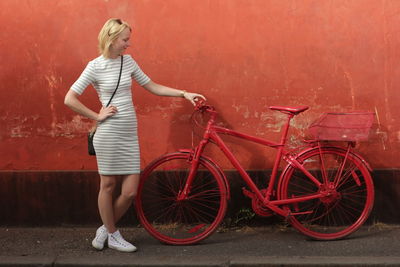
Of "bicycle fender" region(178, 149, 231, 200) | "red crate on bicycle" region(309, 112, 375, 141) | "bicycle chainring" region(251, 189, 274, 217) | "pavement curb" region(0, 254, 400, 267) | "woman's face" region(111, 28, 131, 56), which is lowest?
"pavement curb" region(0, 254, 400, 267)

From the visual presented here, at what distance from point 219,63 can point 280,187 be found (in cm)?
126

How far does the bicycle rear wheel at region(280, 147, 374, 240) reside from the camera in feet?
19.8

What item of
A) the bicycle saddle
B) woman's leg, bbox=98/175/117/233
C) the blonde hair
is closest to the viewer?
the blonde hair

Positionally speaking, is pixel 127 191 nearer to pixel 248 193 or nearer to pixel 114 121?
pixel 114 121

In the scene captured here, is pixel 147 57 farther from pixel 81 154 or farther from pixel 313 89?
pixel 313 89

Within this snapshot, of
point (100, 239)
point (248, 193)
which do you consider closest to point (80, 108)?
point (100, 239)

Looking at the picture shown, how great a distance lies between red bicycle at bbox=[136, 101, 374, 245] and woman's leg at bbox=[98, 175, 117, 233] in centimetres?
27

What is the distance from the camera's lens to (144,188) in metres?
6.45

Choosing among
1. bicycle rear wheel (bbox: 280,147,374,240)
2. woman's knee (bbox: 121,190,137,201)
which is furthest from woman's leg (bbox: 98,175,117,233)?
bicycle rear wheel (bbox: 280,147,374,240)

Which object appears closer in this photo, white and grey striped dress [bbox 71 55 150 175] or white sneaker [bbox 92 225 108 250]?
white and grey striped dress [bbox 71 55 150 175]

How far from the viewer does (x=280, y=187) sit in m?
6.01

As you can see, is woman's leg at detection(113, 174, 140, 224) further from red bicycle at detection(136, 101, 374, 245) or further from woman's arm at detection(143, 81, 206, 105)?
woman's arm at detection(143, 81, 206, 105)

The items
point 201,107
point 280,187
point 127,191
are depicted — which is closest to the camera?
point 127,191

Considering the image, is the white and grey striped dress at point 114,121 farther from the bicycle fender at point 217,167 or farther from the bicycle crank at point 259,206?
the bicycle crank at point 259,206
